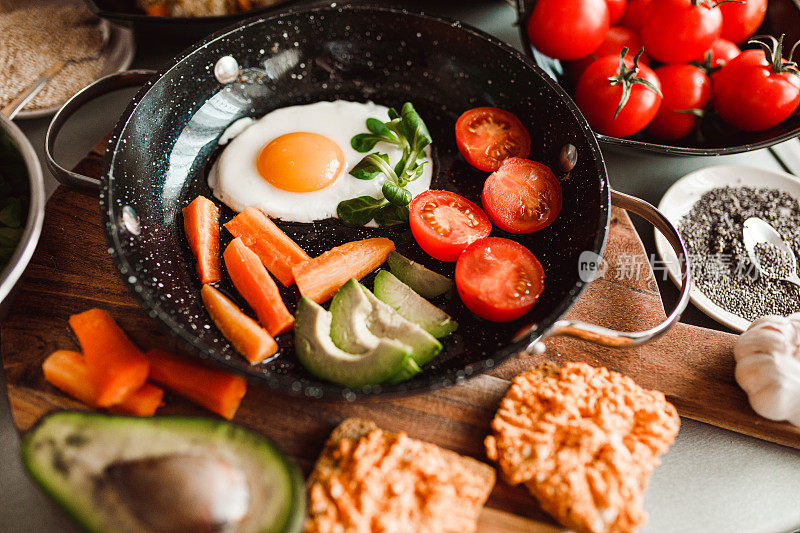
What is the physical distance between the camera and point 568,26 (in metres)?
2.05

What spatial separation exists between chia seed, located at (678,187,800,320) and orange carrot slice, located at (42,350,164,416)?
1.84 m

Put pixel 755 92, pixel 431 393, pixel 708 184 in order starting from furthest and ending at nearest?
pixel 708 184 → pixel 755 92 → pixel 431 393

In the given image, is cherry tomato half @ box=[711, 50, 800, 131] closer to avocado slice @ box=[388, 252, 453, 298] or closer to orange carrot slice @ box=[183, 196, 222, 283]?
avocado slice @ box=[388, 252, 453, 298]

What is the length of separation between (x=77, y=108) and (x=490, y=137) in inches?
59.8

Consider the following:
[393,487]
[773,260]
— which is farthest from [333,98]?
[773,260]

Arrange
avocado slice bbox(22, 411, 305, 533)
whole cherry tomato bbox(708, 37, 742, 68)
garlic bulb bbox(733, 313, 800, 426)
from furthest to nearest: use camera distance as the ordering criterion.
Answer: whole cherry tomato bbox(708, 37, 742, 68), garlic bulb bbox(733, 313, 800, 426), avocado slice bbox(22, 411, 305, 533)

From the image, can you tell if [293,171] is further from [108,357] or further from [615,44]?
[615,44]

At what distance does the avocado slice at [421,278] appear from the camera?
68.1 inches

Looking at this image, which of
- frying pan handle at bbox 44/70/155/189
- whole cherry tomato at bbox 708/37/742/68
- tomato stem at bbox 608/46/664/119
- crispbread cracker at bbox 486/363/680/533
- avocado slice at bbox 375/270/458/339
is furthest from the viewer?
whole cherry tomato at bbox 708/37/742/68

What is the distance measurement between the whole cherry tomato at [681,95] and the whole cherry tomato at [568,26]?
11.9 inches

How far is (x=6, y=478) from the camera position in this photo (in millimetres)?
1539

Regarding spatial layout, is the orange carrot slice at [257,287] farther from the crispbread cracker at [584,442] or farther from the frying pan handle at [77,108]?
the crispbread cracker at [584,442]

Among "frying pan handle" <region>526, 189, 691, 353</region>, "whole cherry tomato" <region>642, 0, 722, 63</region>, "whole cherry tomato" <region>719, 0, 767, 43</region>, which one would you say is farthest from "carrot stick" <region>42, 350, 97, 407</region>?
"whole cherry tomato" <region>719, 0, 767, 43</region>

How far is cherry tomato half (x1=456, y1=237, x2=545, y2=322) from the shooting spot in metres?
1.61
